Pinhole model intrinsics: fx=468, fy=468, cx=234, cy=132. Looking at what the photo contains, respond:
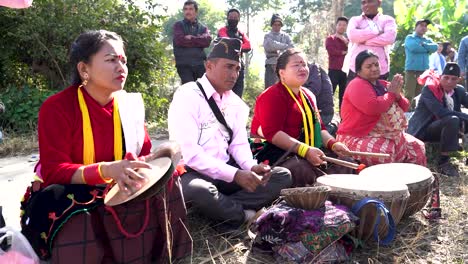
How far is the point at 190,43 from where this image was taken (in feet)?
23.7

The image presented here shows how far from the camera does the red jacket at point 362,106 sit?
166 inches

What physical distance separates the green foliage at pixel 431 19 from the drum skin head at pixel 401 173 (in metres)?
10.4

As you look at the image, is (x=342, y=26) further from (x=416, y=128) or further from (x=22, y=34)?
(x=22, y=34)

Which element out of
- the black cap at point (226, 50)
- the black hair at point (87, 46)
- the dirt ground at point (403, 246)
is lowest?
the dirt ground at point (403, 246)

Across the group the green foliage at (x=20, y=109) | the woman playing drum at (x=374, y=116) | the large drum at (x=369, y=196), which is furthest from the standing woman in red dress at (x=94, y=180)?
the green foliage at (x=20, y=109)

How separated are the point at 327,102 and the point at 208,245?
2867 mm

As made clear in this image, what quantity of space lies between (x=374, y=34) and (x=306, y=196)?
13.1 ft

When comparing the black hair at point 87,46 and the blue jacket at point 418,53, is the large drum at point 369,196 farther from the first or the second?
the blue jacket at point 418,53

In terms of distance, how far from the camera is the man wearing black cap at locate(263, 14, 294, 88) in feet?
26.1

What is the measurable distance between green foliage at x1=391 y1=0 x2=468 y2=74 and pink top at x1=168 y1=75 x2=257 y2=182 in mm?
10890

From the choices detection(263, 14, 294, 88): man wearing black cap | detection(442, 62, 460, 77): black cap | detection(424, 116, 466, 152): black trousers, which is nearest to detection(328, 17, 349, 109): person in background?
detection(263, 14, 294, 88): man wearing black cap

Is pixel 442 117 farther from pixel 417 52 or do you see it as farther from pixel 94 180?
pixel 94 180

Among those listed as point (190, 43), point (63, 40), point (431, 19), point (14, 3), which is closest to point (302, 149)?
point (14, 3)

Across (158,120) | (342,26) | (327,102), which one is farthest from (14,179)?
(342,26)
